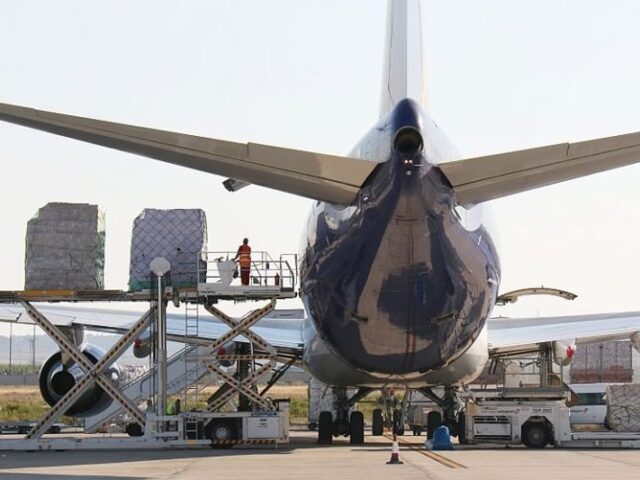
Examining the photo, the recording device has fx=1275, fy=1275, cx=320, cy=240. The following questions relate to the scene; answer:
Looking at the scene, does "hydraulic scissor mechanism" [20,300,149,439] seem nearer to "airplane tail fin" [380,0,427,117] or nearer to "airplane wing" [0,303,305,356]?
"airplane wing" [0,303,305,356]

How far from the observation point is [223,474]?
22109mm

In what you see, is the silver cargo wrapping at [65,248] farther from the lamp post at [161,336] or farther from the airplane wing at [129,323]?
the airplane wing at [129,323]

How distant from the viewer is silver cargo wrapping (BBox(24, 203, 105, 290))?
30.6m

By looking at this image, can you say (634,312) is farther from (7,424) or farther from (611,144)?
(611,144)

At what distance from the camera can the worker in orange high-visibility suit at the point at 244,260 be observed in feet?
105

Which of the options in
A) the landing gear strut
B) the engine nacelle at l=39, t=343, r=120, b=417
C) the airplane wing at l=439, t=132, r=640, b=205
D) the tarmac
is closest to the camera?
the airplane wing at l=439, t=132, r=640, b=205

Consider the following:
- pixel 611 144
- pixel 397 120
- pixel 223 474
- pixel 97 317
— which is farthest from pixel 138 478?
pixel 97 317

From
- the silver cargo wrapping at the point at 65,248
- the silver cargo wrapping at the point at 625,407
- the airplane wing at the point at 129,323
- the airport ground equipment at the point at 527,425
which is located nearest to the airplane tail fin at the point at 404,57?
the silver cargo wrapping at the point at 65,248

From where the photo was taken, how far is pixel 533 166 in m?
19.4

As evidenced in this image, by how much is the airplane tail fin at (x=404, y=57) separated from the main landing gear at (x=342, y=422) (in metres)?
9.17

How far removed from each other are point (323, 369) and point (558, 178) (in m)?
15.3

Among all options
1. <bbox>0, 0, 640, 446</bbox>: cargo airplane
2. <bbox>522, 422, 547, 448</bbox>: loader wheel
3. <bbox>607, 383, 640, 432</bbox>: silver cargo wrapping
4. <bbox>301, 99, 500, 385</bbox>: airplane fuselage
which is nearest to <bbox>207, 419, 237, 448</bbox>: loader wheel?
<bbox>0, 0, 640, 446</bbox>: cargo airplane

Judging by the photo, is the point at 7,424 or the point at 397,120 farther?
the point at 7,424

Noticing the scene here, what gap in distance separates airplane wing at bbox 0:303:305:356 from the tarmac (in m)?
6.68
